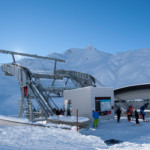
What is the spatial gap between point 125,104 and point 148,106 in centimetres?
348

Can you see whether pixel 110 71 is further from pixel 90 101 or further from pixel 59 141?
pixel 59 141

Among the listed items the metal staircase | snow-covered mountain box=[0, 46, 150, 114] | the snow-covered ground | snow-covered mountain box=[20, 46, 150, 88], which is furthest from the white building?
snow-covered mountain box=[20, 46, 150, 88]

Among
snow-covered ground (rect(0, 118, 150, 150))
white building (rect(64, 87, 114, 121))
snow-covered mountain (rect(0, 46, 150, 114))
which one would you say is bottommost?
snow-covered ground (rect(0, 118, 150, 150))

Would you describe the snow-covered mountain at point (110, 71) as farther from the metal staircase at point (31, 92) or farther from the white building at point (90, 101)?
the white building at point (90, 101)

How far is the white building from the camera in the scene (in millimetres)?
17109

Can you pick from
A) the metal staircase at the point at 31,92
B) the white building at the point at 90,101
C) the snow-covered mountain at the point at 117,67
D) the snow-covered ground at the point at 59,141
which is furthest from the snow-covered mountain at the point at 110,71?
the snow-covered ground at the point at 59,141

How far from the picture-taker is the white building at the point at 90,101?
1711 cm

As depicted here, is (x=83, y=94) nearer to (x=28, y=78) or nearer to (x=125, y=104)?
(x=28, y=78)

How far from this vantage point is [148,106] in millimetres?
24719

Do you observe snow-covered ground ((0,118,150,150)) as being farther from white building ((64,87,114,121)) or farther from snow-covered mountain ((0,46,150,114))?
snow-covered mountain ((0,46,150,114))

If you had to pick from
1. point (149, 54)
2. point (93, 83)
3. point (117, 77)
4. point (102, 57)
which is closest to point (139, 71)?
point (117, 77)

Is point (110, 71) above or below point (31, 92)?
above

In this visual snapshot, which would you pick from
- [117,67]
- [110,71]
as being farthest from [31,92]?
[117,67]

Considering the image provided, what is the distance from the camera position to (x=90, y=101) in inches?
666
